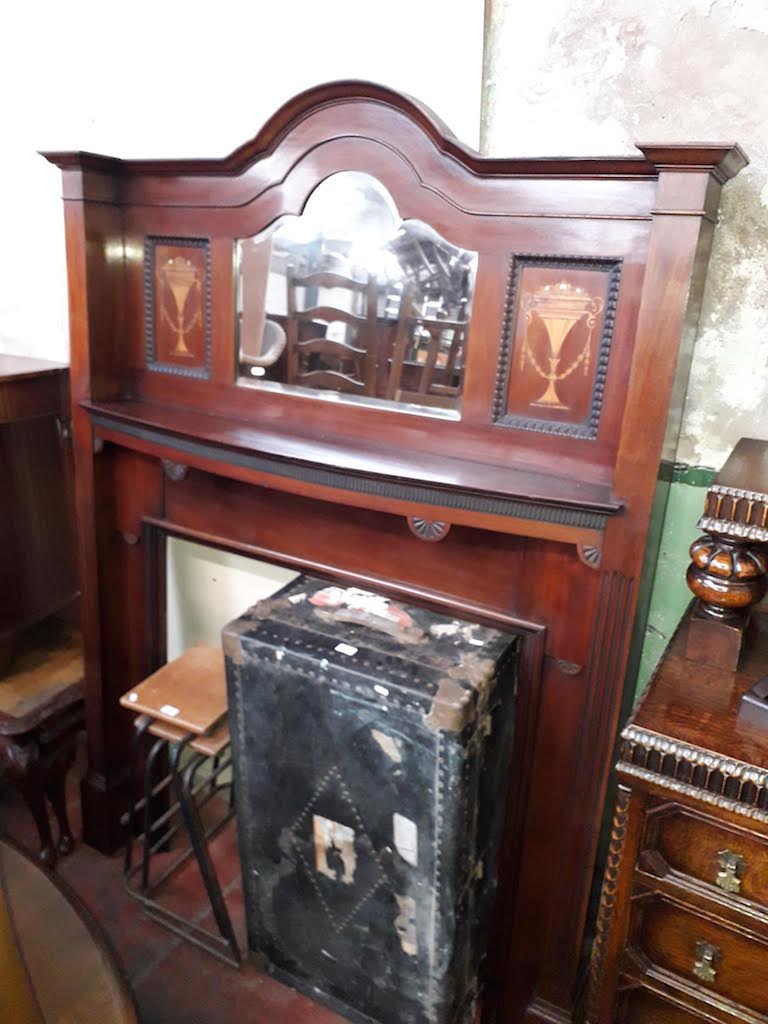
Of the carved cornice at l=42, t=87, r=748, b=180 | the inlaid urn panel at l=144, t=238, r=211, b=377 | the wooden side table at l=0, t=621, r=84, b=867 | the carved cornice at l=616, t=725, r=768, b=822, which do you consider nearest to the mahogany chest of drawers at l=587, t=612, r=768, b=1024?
the carved cornice at l=616, t=725, r=768, b=822

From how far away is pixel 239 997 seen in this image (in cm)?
195

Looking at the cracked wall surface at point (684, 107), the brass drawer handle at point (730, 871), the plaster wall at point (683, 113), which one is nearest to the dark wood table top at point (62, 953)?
the brass drawer handle at point (730, 871)

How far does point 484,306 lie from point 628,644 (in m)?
0.70

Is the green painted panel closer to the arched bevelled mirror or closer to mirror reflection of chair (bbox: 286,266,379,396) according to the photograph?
the arched bevelled mirror

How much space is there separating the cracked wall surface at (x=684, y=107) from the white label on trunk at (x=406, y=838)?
3.11 feet

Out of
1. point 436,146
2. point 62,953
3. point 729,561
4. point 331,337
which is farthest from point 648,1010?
point 436,146

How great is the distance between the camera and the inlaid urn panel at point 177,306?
183 cm

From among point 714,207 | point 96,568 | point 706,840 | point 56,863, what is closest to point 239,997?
point 56,863

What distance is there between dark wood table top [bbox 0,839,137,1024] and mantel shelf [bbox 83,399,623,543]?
819 mm

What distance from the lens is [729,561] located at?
1236 mm

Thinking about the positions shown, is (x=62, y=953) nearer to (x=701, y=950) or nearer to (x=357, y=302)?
(x=701, y=950)

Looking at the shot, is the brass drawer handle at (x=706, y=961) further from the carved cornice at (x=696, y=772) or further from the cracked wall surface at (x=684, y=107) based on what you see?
the cracked wall surface at (x=684, y=107)

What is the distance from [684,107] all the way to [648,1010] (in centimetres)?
164

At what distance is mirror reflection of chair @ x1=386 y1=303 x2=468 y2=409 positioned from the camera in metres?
1.55
